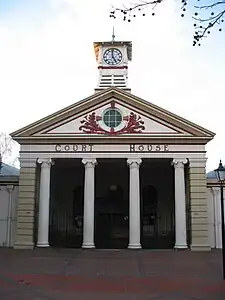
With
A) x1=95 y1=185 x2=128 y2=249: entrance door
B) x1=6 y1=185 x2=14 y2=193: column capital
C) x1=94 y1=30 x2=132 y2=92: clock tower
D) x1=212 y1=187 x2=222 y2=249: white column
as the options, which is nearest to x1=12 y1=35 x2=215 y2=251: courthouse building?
x1=6 y1=185 x2=14 y2=193: column capital

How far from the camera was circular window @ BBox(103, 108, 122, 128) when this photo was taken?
26750 millimetres

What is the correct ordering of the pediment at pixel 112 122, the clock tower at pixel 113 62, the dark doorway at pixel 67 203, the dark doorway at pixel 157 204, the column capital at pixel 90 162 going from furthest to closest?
the clock tower at pixel 113 62 → the dark doorway at pixel 67 203 → the dark doorway at pixel 157 204 → the pediment at pixel 112 122 → the column capital at pixel 90 162

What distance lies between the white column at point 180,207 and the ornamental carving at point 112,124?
3.17 metres

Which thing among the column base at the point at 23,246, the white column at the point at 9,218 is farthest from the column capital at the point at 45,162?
the column base at the point at 23,246

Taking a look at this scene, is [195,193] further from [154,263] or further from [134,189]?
[154,263]

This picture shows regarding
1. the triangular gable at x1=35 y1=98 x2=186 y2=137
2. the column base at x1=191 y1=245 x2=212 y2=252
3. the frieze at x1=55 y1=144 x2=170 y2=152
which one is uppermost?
the triangular gable at x1=35 y1=98 x2=186 y2=137

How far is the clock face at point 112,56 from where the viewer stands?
33125 mm

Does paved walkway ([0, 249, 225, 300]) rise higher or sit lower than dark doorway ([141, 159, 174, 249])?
lower

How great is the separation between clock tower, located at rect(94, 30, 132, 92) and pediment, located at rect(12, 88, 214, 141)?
18.4 feet

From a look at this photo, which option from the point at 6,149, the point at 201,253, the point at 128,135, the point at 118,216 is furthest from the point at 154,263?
the point at 6,149

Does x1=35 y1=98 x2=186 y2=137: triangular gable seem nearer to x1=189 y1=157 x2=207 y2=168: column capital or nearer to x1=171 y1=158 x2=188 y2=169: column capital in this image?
x1=171 y1=158 x2=188 y2=169: column capital

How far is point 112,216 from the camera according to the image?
3158 centimetres

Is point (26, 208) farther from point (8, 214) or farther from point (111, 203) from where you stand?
point (111, 203)

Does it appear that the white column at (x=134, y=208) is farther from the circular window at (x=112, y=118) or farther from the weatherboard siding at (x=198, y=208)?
the weatherboard siding at (x=198, y=208)
